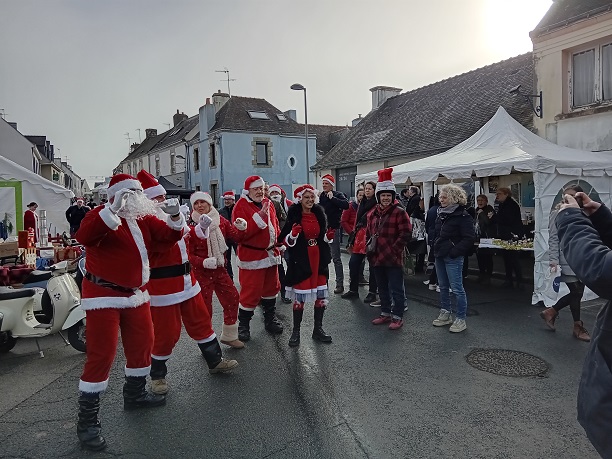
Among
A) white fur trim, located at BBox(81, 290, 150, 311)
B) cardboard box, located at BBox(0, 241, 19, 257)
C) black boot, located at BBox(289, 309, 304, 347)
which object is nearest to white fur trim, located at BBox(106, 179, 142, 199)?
white fur trim, located at BBox(81, 290, 150, 311)

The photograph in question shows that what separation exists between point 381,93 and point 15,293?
22.7 m

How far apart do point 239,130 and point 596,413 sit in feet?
106

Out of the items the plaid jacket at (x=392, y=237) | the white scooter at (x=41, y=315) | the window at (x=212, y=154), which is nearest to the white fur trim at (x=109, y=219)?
the white scooter at (x=41, y=315)

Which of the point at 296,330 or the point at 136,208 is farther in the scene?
the point at 296,330

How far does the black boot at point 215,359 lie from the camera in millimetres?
4300

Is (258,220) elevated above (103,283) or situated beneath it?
elevated above

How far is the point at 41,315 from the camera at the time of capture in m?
5.29

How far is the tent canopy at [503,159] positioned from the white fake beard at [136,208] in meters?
5.96

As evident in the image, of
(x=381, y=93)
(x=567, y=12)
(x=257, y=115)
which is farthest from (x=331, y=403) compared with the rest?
(x=257, y=115)

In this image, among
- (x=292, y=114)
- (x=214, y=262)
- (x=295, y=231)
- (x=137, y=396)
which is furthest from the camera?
(x=292, y=114)

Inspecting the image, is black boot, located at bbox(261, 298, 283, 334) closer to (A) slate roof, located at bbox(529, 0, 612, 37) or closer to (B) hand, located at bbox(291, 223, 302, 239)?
(B) hand, located at bbox(291, 223, 302, 239)

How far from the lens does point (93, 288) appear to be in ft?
10.8

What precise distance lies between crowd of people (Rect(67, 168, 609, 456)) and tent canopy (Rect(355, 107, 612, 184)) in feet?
2.85

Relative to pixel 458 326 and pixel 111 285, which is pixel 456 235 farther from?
pixel 111 285
